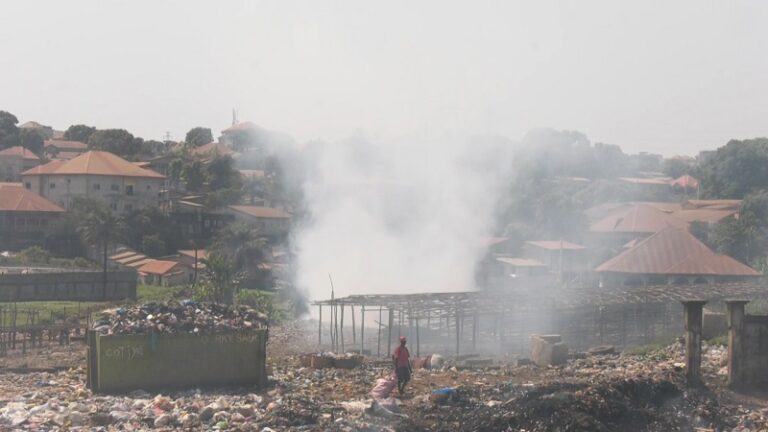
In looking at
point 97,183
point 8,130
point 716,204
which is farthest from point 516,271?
point 8,130

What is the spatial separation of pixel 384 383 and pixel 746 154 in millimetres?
61815

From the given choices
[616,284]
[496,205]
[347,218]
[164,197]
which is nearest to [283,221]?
[347,218]

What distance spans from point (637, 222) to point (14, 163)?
43433mm

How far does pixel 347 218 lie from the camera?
53531 mm

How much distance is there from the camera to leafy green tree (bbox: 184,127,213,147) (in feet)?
297

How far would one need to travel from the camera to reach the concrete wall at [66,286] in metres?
34.8

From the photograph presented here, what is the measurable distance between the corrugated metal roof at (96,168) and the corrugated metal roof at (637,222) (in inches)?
1066

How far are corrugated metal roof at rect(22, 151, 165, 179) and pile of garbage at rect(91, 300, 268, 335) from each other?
38.3m

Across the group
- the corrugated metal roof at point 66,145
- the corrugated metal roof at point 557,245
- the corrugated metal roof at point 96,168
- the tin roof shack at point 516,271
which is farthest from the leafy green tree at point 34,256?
the corrugated metal roof at point 66,145

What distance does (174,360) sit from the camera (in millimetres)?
16062

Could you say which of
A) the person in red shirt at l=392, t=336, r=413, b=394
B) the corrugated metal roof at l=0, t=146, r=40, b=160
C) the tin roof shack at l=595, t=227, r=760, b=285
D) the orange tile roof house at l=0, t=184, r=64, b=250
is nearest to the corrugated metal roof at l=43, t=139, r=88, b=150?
the corrugated metal roof at l=0, t=146, r=40, b=160

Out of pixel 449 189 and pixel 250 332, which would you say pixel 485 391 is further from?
pixel 449 189

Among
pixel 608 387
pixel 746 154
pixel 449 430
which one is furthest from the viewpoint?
pixel 746 154

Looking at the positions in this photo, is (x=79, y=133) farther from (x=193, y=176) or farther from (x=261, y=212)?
(x=261, y=212)
